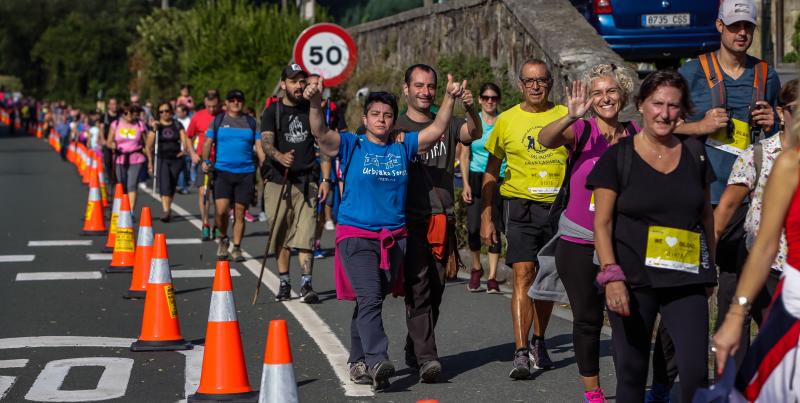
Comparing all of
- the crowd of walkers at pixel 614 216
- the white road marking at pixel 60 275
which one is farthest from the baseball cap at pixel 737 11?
the white road marking at pixel 60 275

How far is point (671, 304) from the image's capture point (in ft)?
19.1

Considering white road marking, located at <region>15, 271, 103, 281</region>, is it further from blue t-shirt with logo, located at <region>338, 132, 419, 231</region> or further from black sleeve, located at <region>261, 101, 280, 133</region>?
blue t-shirt with logo, located at <region>338, 132, 419, 231</region>

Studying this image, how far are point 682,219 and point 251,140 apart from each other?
31.9 feet

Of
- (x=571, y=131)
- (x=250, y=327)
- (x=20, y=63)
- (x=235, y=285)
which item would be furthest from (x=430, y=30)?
(x=20, y=63)

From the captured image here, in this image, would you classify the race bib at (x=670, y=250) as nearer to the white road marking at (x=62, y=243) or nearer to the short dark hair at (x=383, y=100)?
the short dark hair at (x=383, y=100)

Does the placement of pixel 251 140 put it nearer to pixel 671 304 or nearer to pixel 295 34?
pixel 671 304

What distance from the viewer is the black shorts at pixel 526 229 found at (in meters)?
8.60

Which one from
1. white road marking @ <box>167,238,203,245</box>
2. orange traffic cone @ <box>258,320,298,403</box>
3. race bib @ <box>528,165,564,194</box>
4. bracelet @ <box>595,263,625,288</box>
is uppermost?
race bib @ <box>528,165,564,194</box>

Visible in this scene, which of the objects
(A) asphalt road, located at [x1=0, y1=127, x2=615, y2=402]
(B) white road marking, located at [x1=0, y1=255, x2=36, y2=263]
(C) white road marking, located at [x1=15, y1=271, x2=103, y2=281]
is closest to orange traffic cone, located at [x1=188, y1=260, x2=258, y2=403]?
(A) asphalt road, located at [x1=0, y1=127, x2=615, y2=402]

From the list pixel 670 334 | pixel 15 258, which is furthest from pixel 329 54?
pixel 670 334

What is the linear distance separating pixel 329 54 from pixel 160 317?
26.6 ft

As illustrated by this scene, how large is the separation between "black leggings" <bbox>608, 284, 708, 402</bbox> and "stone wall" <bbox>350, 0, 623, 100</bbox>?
858cm

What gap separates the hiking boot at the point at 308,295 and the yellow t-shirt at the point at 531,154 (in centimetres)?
334

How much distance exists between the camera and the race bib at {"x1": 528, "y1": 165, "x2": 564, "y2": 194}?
8578mm
